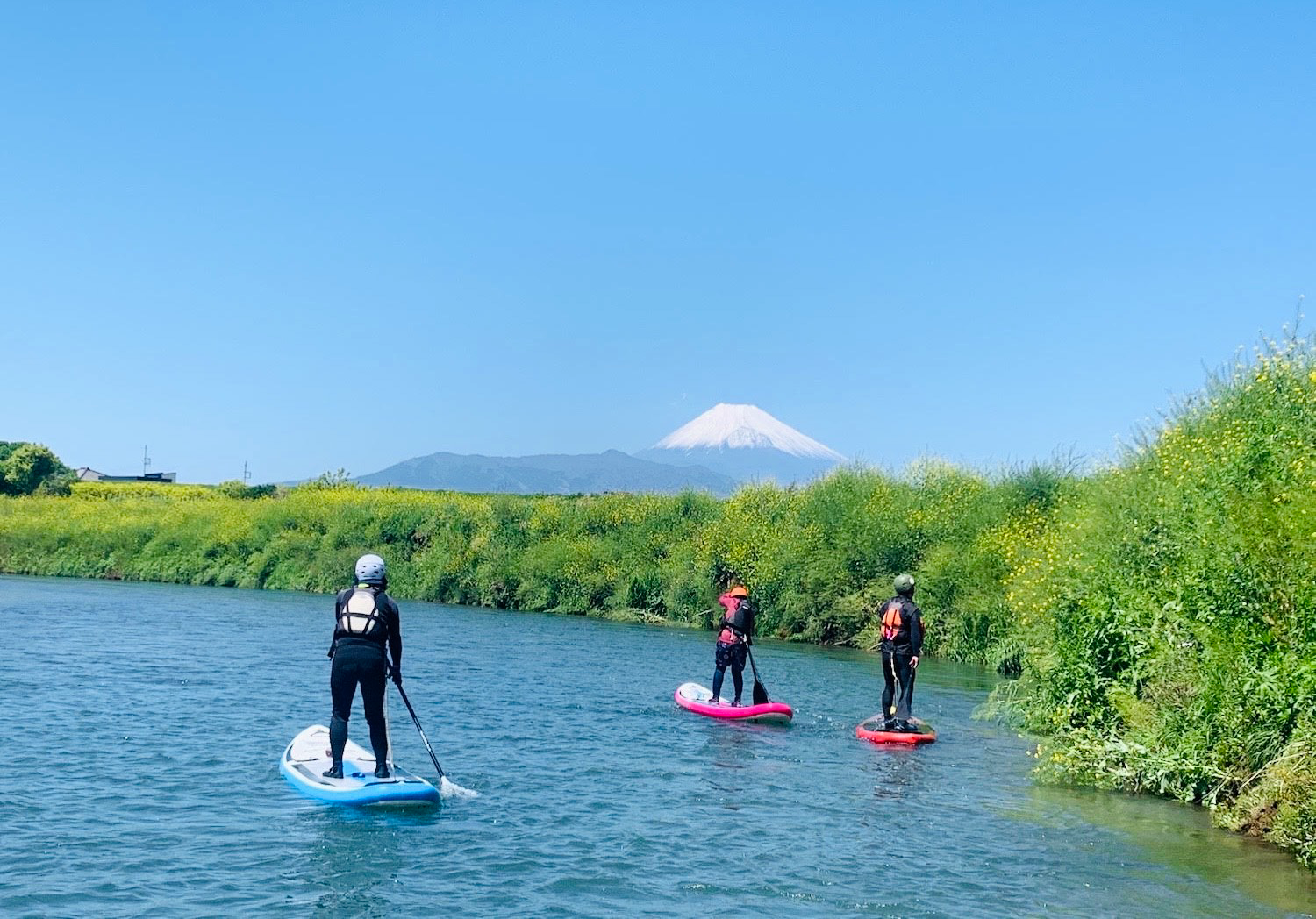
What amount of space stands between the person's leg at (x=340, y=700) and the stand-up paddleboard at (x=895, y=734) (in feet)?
33.4

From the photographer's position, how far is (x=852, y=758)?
20969 mm

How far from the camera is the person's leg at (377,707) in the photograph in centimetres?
1496

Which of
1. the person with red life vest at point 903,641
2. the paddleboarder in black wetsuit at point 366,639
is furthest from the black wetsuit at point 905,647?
the paddleboarder in black wetsuit at point 366,639

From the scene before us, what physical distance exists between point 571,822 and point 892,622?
845cm

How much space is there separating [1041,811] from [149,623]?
33655 mm

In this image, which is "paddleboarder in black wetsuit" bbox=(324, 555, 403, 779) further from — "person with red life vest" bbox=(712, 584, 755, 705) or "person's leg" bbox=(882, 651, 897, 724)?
"person's leg" bbox=(882, 651, 897, 724)

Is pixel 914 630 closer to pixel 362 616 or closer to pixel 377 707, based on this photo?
pixel 377 707

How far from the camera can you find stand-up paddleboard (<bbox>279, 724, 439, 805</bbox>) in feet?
50.0

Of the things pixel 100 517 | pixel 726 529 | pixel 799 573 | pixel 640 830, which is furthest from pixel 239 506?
pixel 640 830

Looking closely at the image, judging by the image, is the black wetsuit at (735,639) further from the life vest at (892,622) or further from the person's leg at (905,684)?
the person's leg at (905,684)

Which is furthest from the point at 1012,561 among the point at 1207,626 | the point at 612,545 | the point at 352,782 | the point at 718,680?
the point at 612,545

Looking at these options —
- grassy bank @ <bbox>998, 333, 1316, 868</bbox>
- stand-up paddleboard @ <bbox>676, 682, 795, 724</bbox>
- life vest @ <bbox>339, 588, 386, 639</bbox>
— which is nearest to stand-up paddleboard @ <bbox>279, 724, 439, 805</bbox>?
life vest @ <bbox>339, 588, 386, 639</bbox>

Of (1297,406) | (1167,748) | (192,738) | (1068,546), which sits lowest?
(192,738)

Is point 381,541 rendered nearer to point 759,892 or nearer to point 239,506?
point 239,506
